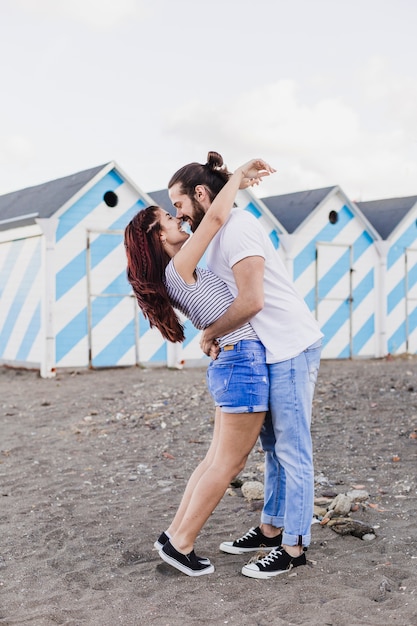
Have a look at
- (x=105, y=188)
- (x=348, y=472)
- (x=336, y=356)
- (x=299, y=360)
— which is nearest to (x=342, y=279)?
(x=336, y=356)

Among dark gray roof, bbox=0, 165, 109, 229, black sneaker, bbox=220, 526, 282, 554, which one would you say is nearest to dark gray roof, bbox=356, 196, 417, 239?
dark gray roof, bbox=0, 165, 109, 229

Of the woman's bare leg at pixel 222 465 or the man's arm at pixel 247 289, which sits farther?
the woman's bare leg at pixel 222 465

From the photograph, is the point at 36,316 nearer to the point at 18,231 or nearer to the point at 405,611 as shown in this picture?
the point at 18,231

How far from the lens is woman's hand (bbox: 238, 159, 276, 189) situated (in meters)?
3.19

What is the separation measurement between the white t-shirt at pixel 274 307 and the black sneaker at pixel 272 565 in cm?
86

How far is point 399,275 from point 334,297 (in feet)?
A: 6.36

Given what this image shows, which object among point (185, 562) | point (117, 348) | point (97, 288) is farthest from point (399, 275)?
point (185, 562)

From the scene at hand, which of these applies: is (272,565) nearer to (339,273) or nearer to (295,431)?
(295,431)

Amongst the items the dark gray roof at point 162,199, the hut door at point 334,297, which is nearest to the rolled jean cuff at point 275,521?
the dark gray roof at point 162,199

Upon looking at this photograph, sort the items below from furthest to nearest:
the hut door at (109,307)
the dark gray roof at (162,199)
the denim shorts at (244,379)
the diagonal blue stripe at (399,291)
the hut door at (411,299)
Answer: the hut door at (411,299), the diagonal blue stripe at (399,291), the dark gray roof at (162,199), the hut door at (109,307), the denim shorts at (244,379)

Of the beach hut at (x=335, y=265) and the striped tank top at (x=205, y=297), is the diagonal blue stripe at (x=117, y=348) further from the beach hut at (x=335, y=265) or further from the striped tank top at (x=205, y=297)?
the striped tank top at (x=205, y=297)

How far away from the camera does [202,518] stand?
321 centimetres

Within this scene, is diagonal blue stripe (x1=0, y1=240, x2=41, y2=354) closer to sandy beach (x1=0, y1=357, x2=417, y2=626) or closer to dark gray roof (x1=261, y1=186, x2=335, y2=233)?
sandy beach (x1=0, y1=357, x2=417, y2=626)

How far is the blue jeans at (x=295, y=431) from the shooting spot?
313 centimetres
